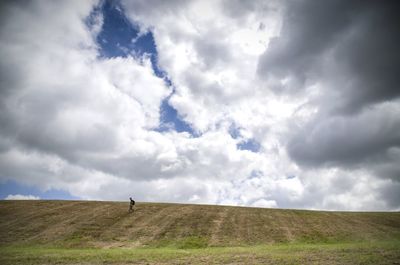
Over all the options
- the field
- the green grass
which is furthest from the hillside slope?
the green grass

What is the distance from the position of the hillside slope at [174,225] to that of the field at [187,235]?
120 mm

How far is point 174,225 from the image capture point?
1770 inches

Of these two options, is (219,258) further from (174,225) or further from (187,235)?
(174,225)

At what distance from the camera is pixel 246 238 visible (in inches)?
1529

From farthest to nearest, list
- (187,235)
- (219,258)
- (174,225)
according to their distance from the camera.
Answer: (174,225)
(187,235)
(219,258)

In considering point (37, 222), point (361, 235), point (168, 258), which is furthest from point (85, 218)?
point (361, 235)

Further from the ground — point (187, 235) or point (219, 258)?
point (187, 235)

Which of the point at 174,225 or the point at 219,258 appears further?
the point at 174,225

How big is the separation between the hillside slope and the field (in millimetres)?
120

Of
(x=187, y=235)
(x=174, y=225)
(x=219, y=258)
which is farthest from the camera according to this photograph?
(x=174, y=225)

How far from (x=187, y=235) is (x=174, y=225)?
535 cm

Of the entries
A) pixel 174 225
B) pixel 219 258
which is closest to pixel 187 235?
pixel 174 225

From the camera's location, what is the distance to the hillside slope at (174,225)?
124 feet

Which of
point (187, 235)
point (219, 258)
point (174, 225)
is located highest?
point (174, 225)
